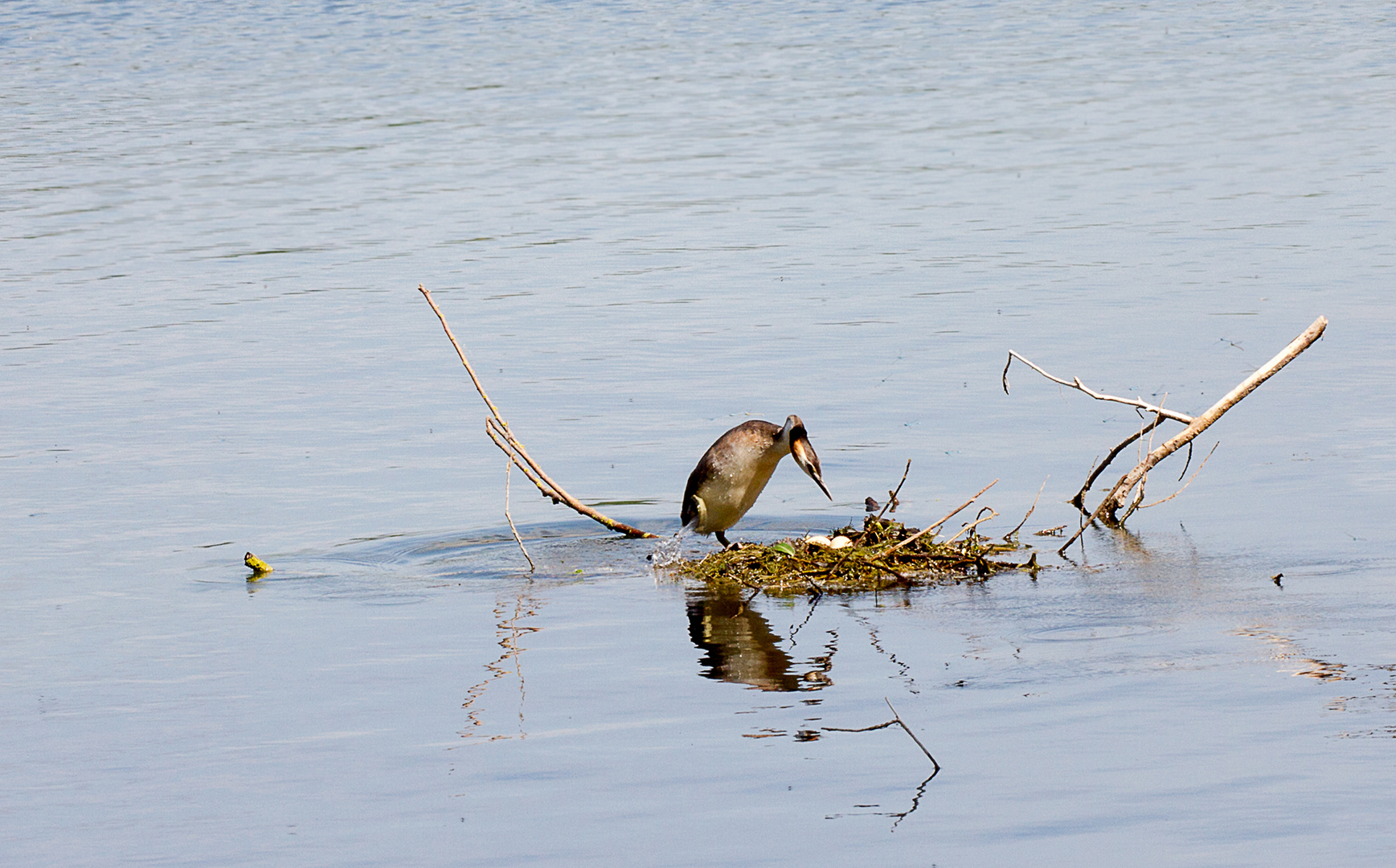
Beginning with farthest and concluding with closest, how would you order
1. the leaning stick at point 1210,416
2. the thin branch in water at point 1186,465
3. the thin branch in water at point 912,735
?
the thin branch in water at point 1186,465 < the leaning stick at point 1210,416 < the thin branch in water at point 912,735

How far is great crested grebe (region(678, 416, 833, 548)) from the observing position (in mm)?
8953

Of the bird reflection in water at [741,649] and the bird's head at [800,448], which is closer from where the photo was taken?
the bird reflection in water at [741,649]

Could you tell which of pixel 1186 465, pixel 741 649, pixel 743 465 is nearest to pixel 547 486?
pixel 743 465

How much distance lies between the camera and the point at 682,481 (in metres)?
11.0

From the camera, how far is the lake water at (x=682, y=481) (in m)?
6.32

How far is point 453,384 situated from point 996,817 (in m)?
8.47

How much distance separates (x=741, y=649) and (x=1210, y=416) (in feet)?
9.02

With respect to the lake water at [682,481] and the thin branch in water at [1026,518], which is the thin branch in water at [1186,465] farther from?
the thin branch in water at [1026,518]

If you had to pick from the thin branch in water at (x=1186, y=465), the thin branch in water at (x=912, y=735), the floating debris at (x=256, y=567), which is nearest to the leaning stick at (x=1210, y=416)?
the thin branch in water at (x=1186, y=465)

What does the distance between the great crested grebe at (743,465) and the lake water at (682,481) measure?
0.46 metres

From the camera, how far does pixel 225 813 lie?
252 inches

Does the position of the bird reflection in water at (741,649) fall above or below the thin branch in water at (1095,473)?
below

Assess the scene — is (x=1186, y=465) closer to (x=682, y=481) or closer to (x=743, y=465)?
(x=743, y=465)

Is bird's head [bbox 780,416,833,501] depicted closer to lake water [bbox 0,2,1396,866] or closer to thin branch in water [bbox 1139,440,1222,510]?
lake water [bbox 0,2,1396,866]
